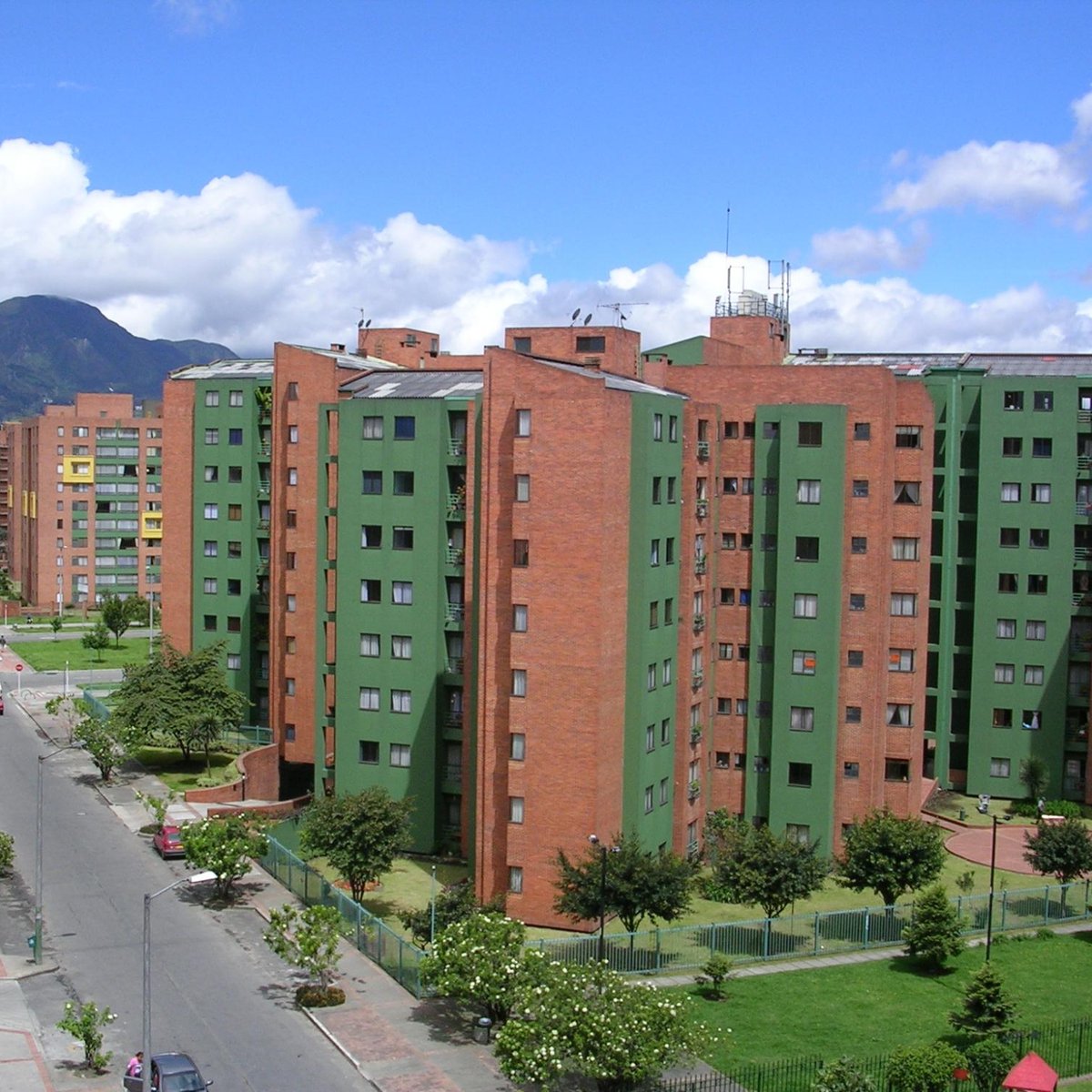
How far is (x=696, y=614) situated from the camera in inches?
2682

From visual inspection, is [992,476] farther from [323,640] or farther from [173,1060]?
[173,1060]

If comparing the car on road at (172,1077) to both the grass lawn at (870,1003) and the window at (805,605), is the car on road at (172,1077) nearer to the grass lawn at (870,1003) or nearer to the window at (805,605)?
the grass lawn at (870,1003)

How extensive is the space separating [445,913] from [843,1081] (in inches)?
764

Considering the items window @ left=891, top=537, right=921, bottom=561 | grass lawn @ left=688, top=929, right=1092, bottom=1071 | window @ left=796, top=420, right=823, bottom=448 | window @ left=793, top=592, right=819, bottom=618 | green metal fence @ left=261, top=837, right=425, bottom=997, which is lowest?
grass lawn @ left=688, top=929, right=1092, bottom=1071

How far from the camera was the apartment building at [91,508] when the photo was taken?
16700 centimetres

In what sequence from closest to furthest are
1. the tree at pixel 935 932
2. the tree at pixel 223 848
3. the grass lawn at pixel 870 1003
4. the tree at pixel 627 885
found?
the grass lawn at pixel 870 1003, the tree at pixel 627 885, the tree at pixel 935 932, the tree at pixel 223 848

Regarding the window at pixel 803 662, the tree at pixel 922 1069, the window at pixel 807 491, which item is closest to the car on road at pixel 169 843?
the window at pixel 803 662

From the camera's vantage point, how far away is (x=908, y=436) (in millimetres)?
70000

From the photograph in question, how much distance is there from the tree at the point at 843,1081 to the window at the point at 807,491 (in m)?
35.0

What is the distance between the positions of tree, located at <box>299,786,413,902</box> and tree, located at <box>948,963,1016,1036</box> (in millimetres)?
23397

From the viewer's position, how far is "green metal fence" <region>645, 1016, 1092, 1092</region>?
41.1m

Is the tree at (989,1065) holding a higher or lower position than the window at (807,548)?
lower

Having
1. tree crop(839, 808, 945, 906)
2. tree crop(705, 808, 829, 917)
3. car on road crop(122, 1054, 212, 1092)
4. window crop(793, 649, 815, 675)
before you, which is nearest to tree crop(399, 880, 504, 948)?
tree crop(705, 808, 829, 917)

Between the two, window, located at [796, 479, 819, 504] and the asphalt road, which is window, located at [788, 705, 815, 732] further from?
the asphalt road
